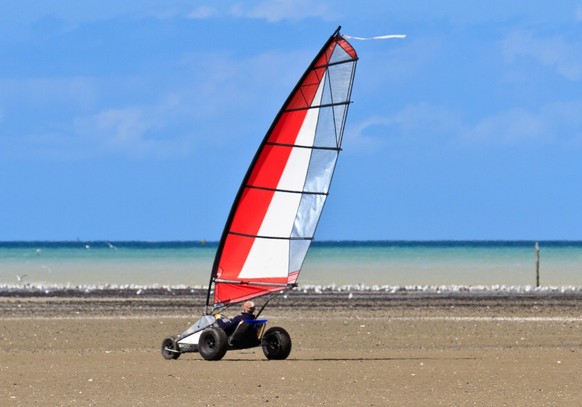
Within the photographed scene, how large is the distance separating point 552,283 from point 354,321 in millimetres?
27409

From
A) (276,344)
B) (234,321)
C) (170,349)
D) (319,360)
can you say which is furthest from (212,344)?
(319,360)

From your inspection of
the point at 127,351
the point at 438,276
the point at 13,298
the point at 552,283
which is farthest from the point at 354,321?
the point at 438,276

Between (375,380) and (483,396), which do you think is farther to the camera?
(375,380)

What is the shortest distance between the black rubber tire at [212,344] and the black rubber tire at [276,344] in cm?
70

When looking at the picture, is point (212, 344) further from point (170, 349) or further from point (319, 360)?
point (319, 360)

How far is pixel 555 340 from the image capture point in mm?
22016

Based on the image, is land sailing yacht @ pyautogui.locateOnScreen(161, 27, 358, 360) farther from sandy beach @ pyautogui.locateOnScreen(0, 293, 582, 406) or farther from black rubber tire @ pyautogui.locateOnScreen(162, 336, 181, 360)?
sandy beach @ pyautogui.locateOnScreen(0, 293, 582, 406)

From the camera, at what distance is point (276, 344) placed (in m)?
18.3

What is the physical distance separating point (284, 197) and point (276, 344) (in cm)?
209

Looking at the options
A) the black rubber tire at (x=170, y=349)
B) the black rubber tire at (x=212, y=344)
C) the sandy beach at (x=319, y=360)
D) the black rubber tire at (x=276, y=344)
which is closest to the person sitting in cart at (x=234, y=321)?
the black rubber tire at (x=212, y=344)

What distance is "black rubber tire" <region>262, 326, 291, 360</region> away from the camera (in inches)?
719

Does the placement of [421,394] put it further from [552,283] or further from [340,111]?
[552,283]

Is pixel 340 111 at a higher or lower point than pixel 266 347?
higher

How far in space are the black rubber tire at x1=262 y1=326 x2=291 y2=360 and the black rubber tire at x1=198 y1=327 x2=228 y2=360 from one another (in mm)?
696
